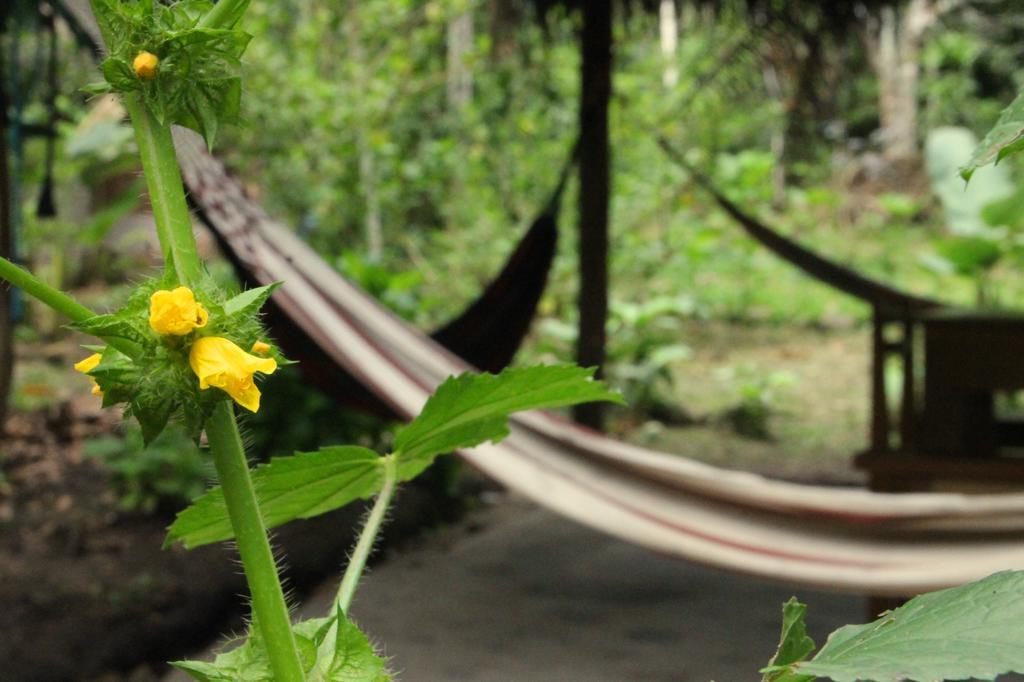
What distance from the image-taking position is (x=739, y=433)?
4.32m

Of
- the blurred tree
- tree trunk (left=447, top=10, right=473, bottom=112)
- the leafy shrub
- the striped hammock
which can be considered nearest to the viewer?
the striped hammock

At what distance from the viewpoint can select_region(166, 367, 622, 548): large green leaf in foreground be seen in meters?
0.41

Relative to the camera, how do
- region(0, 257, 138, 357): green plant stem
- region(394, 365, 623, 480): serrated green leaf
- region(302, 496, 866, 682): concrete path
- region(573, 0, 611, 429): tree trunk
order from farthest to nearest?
region(573, 0, 611, 429): tree trunk, region(302, 496, 866, 682): concrete path, region(394, 365, 623, 480): serrated green leaf, region(0, 257, 138, 357): green plant stem

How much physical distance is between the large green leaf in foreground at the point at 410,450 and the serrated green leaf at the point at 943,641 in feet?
0.46

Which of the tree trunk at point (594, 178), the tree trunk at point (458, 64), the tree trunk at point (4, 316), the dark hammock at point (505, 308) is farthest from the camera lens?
the tree trunk at point (458, 64)

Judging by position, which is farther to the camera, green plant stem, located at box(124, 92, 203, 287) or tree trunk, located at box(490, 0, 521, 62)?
tree trunk, located at box(490, 0, 521, 62)

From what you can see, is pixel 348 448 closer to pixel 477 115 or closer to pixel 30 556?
pixel 30 556

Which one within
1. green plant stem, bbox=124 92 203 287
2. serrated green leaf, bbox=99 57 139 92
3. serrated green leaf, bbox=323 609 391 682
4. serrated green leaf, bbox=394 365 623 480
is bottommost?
serrated green leaf, bbox=323 609 391 682

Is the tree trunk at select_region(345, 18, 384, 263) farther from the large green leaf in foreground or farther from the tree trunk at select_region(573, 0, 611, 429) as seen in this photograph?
the large green leaf in foreground

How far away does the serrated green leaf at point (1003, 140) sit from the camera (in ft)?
1.03

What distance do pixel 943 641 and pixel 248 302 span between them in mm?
210

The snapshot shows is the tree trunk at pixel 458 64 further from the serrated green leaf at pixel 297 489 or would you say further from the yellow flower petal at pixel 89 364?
the yellow flower petal at pixel 89 364

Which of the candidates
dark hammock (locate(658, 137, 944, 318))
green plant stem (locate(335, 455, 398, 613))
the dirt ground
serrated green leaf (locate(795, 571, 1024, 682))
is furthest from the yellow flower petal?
dark hammock (locate(658, 137, 944, 318))

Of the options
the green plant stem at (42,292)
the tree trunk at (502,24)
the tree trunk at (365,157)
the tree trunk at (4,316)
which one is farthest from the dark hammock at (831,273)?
the green plant stem at (42,292)
